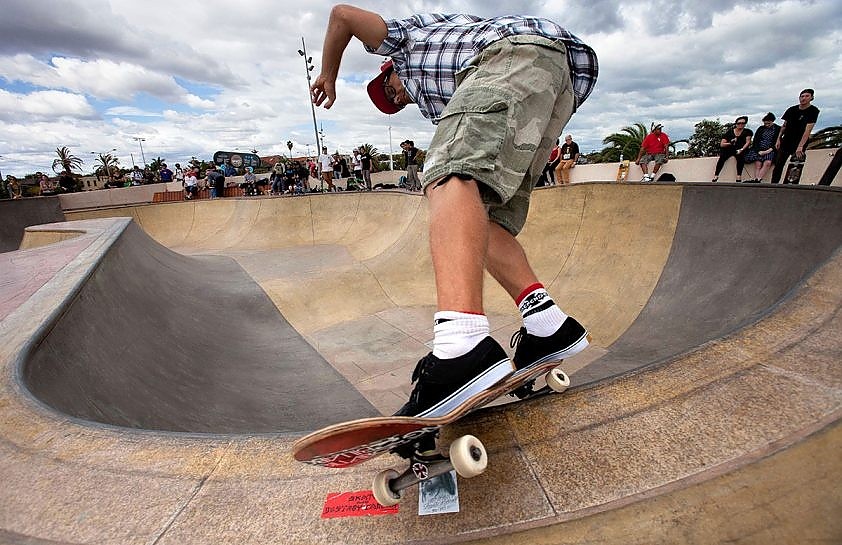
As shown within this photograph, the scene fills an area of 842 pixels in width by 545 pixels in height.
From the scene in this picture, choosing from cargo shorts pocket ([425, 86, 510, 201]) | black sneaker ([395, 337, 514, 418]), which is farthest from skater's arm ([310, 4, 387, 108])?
black sneaker ([395, 337, 514, 418])

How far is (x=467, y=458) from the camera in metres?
1.04

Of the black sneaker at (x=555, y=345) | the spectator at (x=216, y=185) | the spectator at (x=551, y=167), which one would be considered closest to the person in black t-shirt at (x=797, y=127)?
the spectator at (x=551, y=167)

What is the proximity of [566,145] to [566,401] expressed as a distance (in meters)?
13.9

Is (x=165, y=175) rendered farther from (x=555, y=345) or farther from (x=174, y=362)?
(x=555, y=345)

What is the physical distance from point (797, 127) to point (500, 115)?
354 inches

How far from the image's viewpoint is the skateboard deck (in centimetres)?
97

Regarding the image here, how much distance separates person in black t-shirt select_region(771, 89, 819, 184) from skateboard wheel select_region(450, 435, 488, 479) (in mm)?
9511

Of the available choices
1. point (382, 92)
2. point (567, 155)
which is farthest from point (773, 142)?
point (382, 92)

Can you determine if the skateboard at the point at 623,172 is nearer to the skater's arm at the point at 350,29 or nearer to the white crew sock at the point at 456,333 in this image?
the skater's arm at the point at 350,29

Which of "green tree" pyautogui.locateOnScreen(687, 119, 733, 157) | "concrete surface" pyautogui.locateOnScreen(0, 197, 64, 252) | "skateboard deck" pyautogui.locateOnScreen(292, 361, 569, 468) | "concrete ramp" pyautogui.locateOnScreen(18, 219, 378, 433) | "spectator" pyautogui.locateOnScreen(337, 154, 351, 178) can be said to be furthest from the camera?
"green tree" pyautogui.locateOnScreen(687, 119, 733, 157)

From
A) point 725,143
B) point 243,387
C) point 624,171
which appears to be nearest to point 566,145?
point 624,171

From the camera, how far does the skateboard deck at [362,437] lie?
3.18ft

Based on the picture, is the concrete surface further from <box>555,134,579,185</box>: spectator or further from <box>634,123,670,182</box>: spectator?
<box>634,123,670,182</box>: spectator

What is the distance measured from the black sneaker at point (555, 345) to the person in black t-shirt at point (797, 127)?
8639mm
